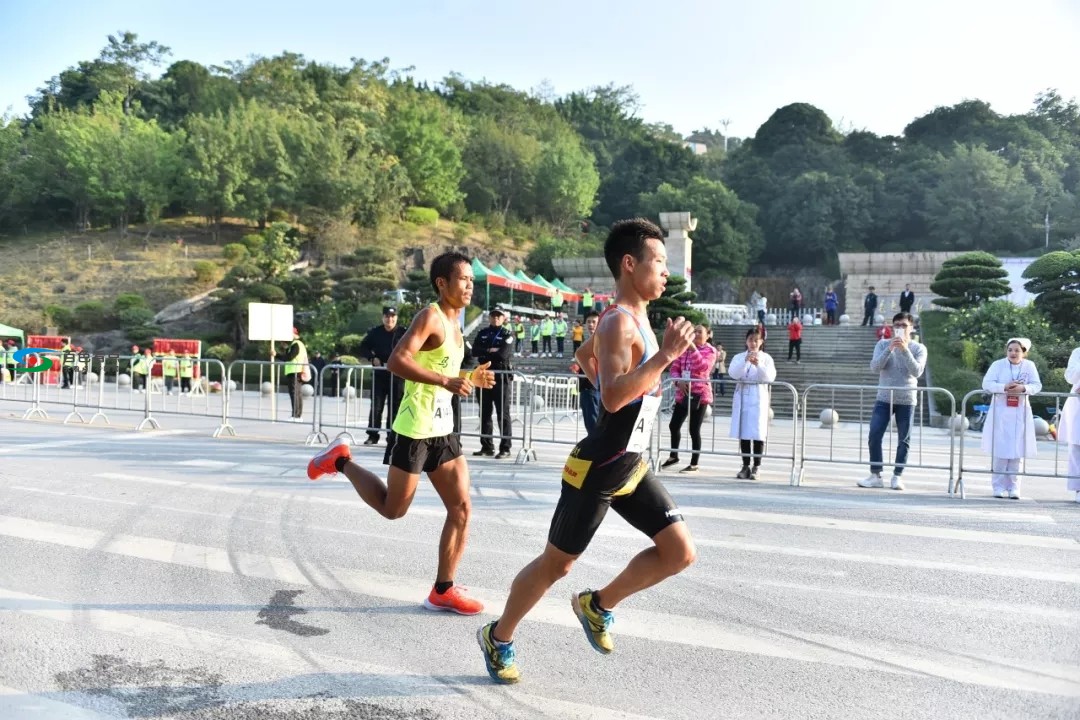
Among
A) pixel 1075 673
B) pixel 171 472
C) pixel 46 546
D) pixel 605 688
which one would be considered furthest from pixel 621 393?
pixel 171 472

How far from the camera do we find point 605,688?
12.7 ft

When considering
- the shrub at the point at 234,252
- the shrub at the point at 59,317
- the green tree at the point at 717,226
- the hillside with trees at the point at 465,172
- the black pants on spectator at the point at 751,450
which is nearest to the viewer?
the black pants on spectator at the point at 751,450

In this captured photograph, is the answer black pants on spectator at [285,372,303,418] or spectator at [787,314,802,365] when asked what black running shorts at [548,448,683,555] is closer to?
black pants on spectator at [285,372,303,418]

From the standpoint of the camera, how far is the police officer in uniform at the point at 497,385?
12.1 meters

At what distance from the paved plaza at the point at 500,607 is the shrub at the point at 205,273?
3953cm

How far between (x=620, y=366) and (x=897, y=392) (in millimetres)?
7664

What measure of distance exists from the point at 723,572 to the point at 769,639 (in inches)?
56.6

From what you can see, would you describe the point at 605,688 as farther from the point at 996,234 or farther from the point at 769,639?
the point at 996,234

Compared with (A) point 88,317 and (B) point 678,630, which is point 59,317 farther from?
(B) point 678,630

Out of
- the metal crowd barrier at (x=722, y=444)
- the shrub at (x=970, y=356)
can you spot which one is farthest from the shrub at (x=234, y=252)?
the shrub at (x=970, y=356)

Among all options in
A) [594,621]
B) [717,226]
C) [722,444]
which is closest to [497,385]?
[722,444]

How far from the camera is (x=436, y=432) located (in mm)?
4969

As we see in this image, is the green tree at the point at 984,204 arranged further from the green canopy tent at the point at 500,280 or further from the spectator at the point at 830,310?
the green canopy tent at the point at 500,280

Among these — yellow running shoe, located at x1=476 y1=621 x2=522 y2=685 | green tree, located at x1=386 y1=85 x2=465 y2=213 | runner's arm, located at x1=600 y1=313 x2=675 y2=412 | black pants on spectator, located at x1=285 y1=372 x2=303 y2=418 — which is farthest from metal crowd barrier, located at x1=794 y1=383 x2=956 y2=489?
green tree, located at x1=386 y1=85 x2=465 y2=213
